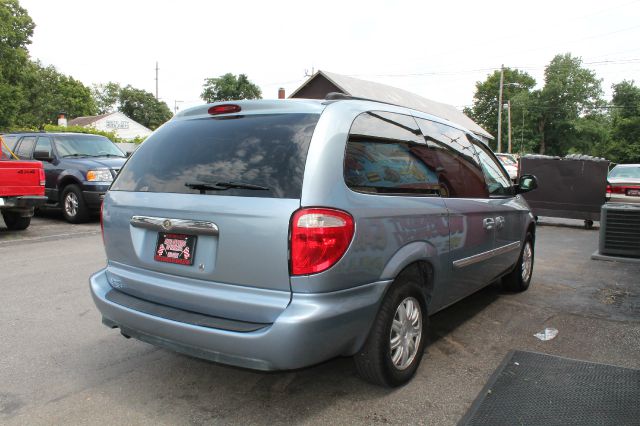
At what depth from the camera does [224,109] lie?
324 centimetres

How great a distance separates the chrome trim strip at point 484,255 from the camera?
3.82 metres

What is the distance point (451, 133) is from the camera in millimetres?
4250

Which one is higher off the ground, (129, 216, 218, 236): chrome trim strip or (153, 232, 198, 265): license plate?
(129, 216, 218, 236): chrome trim strip

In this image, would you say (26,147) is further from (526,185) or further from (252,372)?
(526,185)

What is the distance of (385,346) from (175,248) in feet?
4.31

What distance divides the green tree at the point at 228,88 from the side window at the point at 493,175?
264 ft

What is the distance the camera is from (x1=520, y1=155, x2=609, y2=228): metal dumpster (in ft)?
37.7

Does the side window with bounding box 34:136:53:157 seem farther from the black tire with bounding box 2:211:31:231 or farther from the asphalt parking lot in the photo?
the asphalt parking lot

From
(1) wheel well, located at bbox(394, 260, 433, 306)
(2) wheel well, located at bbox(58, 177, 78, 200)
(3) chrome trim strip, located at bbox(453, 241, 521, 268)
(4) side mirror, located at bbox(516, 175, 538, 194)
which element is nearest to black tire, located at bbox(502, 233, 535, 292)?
(3) chrome trim strip, located at bbox(453, 241, 521, 268)

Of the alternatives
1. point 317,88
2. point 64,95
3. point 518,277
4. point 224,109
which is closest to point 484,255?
point 518,277

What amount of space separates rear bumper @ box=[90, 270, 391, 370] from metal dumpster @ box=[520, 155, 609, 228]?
33.7ft

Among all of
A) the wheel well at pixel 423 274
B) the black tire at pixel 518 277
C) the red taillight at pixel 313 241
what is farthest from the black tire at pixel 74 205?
the red taillight at pixel 313 241

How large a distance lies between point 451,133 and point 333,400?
92.1 inches

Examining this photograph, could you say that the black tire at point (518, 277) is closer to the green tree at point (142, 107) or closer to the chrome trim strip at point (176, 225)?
the chrome trim strip at point (176, 225)
